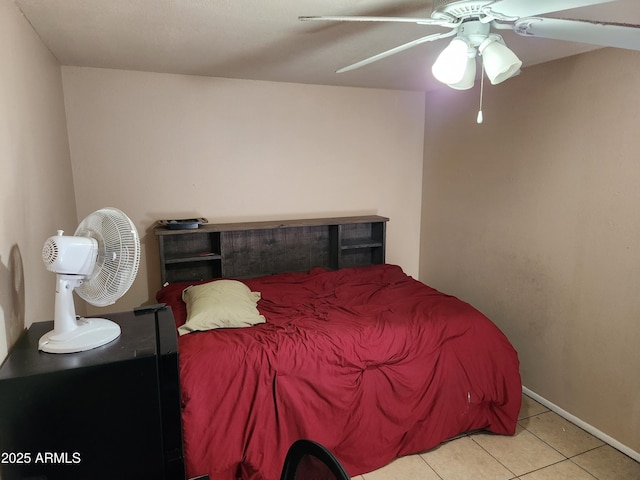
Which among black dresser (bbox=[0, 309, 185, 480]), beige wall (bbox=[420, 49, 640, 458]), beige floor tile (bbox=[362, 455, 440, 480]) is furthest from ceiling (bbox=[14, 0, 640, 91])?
beige floor tile (bbox=[362, 455, 440, 480])

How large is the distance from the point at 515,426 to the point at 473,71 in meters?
1.96

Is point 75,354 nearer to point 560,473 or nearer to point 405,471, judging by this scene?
point 405,471

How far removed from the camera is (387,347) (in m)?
2.15

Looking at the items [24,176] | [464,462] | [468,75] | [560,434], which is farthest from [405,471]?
[24,176]

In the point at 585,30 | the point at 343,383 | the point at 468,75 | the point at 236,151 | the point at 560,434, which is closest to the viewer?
the point at 585,30

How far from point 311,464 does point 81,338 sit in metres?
0.83

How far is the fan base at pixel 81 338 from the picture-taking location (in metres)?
1.25

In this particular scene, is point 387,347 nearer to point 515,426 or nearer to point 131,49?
point 515,426

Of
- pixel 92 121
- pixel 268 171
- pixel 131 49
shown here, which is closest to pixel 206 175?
pixel 268 171

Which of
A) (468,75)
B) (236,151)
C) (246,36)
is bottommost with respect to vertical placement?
(236,151)

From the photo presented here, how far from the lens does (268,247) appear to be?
3.29 meters

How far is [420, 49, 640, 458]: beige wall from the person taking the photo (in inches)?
86.4

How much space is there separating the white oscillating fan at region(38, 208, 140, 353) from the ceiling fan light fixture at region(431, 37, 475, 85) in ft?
3.82

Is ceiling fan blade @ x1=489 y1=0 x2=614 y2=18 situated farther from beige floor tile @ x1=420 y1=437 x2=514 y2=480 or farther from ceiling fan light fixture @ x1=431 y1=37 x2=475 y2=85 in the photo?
beige floor tile @ x1=420 y1=437 x2=514 y2=480
